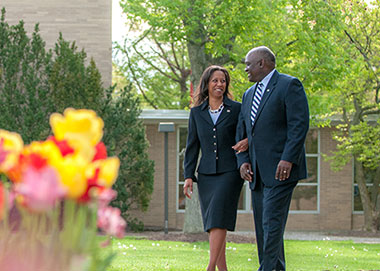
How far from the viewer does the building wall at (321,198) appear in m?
21.2

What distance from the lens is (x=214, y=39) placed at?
15.2m

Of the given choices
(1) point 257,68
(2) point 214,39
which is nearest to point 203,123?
(1) point 257,68

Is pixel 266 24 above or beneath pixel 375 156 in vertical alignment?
above

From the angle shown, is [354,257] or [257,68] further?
[354,257]

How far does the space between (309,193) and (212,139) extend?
15635 millimetres

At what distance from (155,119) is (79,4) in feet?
13.4

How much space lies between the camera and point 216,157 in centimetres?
646

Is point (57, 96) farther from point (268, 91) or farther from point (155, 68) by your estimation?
point (155, 68)

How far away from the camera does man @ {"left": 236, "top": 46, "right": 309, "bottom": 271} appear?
5.56 m

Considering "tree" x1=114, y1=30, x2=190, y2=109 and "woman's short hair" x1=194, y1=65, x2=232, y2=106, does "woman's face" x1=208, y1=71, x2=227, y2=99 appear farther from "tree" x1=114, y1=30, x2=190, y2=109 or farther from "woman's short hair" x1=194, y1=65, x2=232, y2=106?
"tree" x1=114, y1=30, x2=190, y2=109

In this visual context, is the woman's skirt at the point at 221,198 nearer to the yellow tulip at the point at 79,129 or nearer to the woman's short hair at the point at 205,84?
the woman's short hair at the point at 205,84

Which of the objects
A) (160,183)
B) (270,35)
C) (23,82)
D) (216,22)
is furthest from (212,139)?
(160,183)

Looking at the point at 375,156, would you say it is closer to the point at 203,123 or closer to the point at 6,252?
the point at 203,123

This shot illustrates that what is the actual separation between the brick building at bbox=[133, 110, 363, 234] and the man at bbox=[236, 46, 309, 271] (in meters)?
15.0
